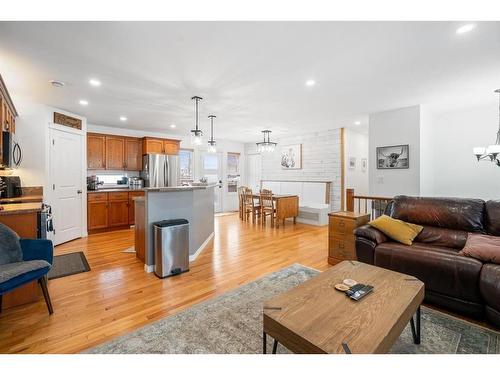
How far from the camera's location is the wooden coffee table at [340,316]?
3.89 feet

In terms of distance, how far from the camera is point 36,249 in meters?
2.34

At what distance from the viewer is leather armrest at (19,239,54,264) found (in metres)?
2.31

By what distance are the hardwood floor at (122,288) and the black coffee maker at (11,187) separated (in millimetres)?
1101

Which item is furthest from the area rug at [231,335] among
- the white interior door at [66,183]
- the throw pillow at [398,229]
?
the white interior door at [66,183]

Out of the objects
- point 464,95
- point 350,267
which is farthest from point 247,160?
point 350,267

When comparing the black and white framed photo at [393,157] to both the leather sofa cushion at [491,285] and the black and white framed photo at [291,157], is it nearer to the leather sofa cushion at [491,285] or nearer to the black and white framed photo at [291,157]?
the black and white framed photo at [291,157]

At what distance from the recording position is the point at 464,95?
3.86 m

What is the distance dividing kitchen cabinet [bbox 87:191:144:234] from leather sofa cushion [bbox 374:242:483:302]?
17.1 ft

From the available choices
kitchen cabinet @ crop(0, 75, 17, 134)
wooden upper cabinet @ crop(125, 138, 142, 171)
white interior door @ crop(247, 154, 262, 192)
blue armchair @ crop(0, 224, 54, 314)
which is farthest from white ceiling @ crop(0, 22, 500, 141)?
white interior door @ crop(247, 154, 262, 192)

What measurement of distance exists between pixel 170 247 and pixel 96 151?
3.90 meters

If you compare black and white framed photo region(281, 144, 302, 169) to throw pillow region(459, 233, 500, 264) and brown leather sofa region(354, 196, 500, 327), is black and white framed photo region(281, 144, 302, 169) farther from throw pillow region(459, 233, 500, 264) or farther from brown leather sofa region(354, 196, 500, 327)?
throw pillow region(459, 233, 500, 264)

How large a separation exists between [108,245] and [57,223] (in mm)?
1051

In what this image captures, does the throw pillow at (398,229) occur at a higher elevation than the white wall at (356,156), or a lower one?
lower
